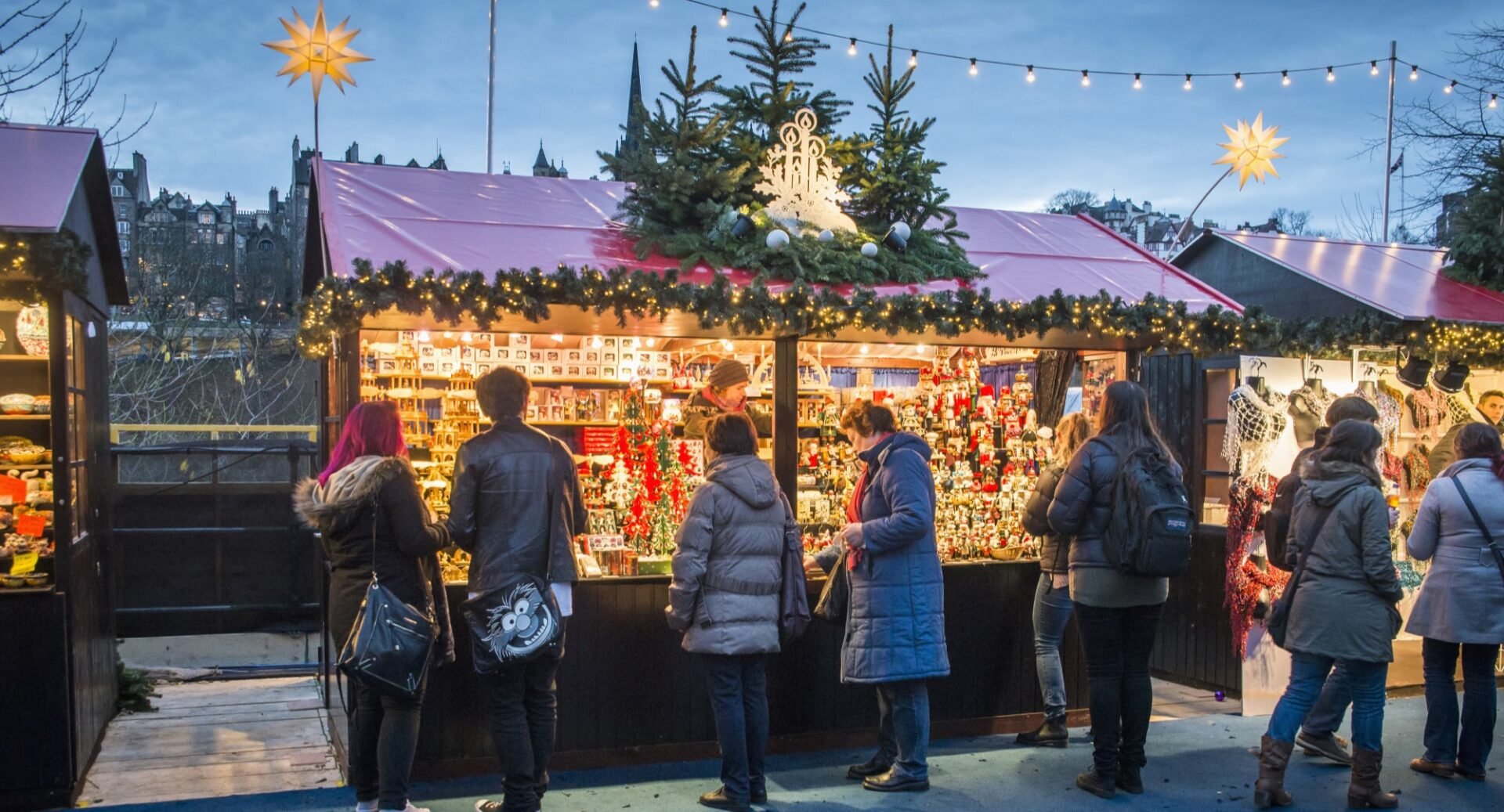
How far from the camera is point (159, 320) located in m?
16.9

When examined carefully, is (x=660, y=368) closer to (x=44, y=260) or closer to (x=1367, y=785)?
(x=44, y=260)

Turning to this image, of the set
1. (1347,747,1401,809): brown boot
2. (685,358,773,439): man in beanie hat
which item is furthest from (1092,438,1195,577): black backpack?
(685,358,773,439): man in beanie hat

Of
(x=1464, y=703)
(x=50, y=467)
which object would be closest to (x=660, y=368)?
(x=50, y=467)

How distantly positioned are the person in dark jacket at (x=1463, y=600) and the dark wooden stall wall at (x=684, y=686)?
160 centimetres

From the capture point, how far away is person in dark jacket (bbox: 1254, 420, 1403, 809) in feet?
14.1

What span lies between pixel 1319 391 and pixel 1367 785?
2779 millimetres

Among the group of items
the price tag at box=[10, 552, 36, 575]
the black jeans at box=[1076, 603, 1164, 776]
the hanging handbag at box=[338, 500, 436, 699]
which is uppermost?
the price tag at box=[10, 552, 36, 575]

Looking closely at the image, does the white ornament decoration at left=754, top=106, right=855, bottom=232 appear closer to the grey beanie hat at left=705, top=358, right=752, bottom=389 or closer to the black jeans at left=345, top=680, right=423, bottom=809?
the grey beanie hat at left=705, top=358, right=752, bottom=389

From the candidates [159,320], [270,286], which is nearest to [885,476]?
[159,320]

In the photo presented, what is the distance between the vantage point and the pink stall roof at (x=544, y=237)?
504 cm

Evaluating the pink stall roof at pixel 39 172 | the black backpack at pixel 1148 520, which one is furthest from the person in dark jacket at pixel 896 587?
the pink stall roof at pixel 39 172

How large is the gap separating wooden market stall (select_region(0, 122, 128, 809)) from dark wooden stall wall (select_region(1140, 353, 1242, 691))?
5.52 meters

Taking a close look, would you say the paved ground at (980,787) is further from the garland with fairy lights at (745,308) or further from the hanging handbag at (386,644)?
the garland with fairy lights at (745,308)

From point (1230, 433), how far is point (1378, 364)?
1290 millimetres
